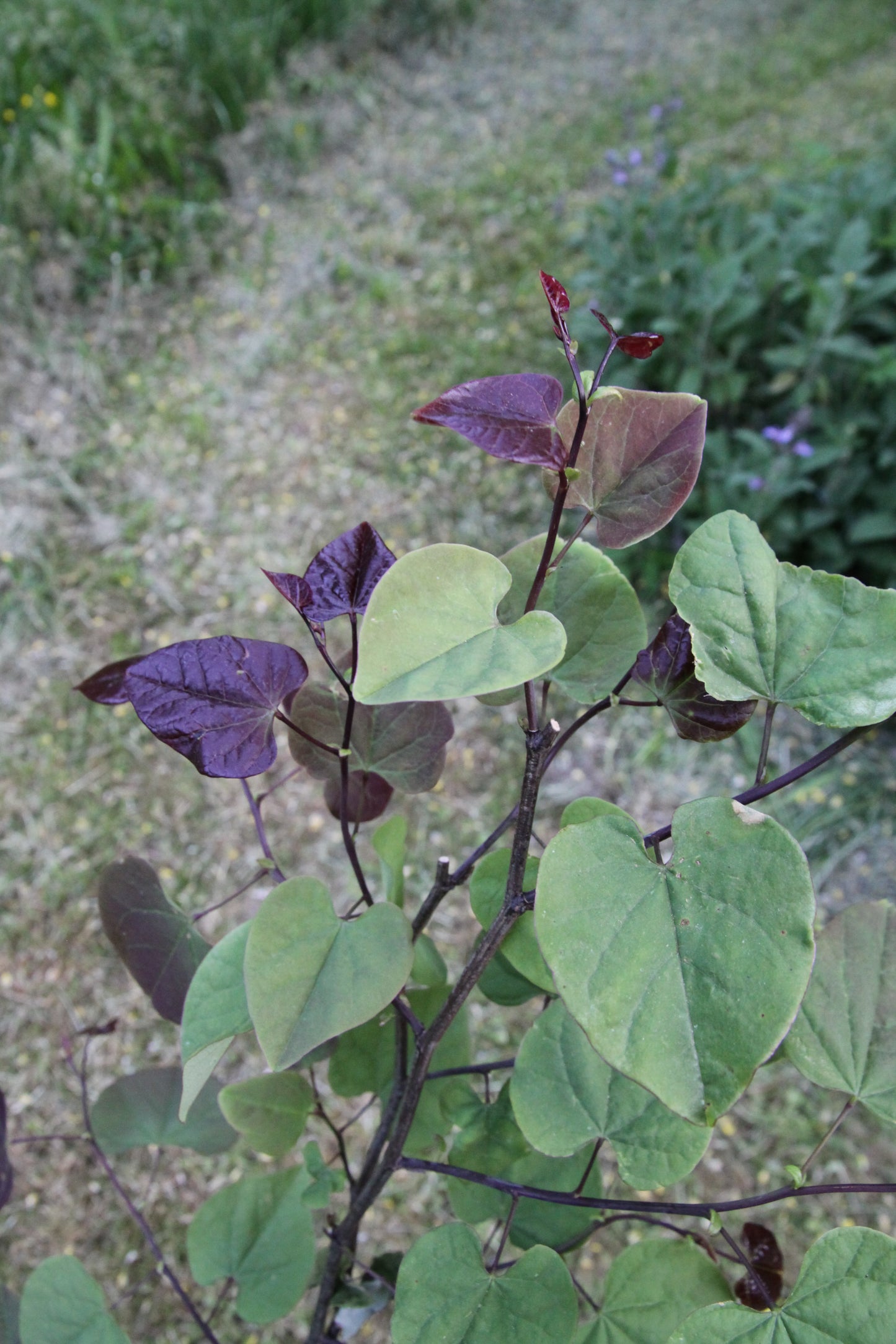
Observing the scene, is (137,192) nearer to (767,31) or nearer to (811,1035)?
(767,31)

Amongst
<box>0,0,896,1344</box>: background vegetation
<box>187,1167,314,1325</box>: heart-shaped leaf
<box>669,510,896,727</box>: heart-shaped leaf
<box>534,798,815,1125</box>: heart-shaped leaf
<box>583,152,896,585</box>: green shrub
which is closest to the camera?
<box>534,798,815,1125</box>: heart-shaped leaf

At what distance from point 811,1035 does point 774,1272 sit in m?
0.30

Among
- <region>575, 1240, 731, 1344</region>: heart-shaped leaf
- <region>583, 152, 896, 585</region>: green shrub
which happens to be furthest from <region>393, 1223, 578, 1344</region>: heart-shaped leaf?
<region>583, 152, 896, 585</region>: green shrub

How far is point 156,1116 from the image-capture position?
3.01ft

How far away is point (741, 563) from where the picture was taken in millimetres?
523

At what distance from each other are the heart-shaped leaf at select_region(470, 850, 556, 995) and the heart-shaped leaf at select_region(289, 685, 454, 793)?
75 millimetres

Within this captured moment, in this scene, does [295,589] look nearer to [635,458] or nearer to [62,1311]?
[635,458]

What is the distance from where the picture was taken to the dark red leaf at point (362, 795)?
0.75 metres

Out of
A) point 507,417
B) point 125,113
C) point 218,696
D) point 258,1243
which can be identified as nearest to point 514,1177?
point 258,1243

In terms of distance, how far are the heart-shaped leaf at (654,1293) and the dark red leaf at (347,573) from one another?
0.51 m

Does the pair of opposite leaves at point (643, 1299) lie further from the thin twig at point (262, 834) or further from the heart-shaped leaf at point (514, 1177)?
the thin twig at point (262, 834)

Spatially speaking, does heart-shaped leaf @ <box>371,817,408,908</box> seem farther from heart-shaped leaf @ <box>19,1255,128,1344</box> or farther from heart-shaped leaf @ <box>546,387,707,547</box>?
heart-shaped leaf @ <box>19,1255,128,1344</box>

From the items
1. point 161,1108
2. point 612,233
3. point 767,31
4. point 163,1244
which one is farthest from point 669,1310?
point 767,31

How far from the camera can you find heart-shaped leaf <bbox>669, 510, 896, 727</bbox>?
503 mm
